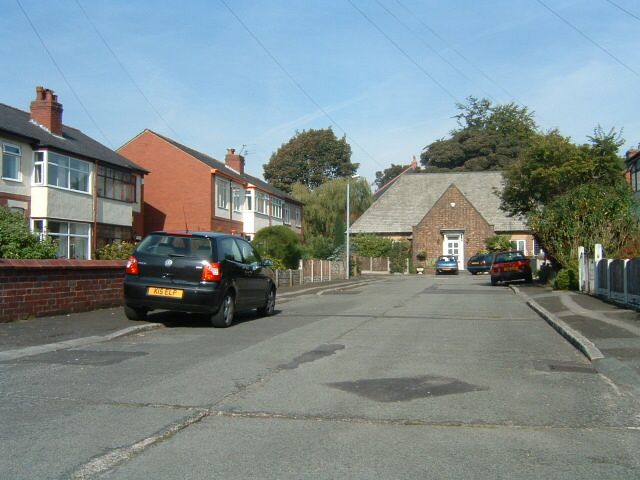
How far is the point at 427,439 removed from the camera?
5.25m

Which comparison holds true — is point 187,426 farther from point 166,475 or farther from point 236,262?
point 236,262

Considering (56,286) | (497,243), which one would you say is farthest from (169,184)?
(56,286)

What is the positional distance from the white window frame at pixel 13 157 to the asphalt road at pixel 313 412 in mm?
20980

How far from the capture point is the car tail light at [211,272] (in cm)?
1186

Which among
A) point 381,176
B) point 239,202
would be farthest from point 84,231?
point 381,176

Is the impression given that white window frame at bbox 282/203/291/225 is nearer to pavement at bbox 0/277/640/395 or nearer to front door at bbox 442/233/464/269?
front door at bbox 442/233/464/269

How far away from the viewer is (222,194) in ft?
151

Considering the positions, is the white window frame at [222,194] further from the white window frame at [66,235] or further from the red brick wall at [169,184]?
the white window frame at [66,235]

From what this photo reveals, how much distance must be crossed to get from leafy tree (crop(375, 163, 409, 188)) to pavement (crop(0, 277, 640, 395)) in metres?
90.2

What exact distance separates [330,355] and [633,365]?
3736 mm

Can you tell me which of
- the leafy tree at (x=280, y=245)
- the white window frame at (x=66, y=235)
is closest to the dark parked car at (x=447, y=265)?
the leafy tree at (x=280, y=245)

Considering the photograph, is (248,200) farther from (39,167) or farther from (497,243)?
(39,167)

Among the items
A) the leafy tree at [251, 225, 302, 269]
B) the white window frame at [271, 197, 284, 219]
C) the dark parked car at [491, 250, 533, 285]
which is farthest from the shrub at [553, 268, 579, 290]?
the white window frame at [271, 197, 284, 219]

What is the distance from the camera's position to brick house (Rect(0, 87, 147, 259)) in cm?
2914
